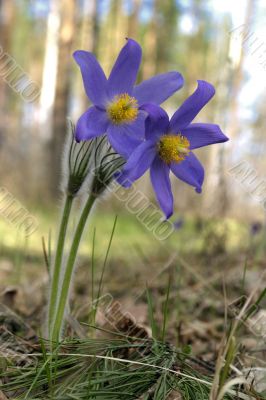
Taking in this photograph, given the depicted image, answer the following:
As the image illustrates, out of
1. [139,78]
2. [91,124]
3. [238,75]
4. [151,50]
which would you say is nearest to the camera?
[91,124]

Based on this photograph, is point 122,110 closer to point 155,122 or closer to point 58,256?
point 155,122

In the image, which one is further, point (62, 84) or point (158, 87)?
point (62, 84)

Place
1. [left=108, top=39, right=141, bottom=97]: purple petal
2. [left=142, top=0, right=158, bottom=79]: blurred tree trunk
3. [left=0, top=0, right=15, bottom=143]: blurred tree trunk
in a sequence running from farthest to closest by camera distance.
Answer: [left=142, top=0, right=158, bottom=79]: blurred tree trunk < [left=0, top=0, right=15, bottom=143]: blurred tree trunk < [left=108, top=39, right=141, bottom=97]: purple petal

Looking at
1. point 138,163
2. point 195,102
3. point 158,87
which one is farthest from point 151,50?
point 138,163

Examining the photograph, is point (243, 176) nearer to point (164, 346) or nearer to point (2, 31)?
point (164, 346)

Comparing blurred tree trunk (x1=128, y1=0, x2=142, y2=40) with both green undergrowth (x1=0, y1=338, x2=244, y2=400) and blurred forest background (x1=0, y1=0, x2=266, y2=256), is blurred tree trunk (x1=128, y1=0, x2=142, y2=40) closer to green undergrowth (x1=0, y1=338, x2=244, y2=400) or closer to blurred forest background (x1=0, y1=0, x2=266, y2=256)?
blurred forest background (x1=0, y1=0, x2=266, y2=256)

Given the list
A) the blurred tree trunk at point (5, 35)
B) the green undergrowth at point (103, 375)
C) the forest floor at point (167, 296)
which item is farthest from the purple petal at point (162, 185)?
the blurred tree trunk at point (5, 35)

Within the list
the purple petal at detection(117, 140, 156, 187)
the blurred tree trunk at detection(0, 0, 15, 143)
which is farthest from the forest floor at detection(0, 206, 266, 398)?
the blurred tree trunk at detection(0, 0, 15, 143)

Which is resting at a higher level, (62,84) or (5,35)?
(5,35)
